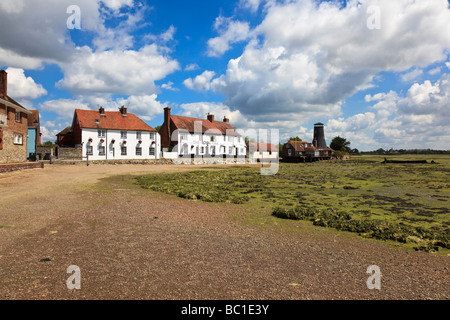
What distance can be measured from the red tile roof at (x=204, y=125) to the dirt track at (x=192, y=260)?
178 feet

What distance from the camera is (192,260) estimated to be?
6.52 meters

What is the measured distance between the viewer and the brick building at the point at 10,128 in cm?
3059

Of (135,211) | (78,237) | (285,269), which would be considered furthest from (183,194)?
(285,269)

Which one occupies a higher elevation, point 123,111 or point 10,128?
point 123,111

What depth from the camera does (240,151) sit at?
263 feet

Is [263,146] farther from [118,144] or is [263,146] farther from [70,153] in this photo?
[70,153]

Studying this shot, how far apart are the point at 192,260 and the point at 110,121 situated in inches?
2047

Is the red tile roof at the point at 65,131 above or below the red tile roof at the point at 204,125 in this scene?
below

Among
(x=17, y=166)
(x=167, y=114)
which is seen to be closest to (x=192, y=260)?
(x=17, y=166)

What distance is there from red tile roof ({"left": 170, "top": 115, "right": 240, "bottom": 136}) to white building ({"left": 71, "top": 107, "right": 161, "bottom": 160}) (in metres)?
8.90
